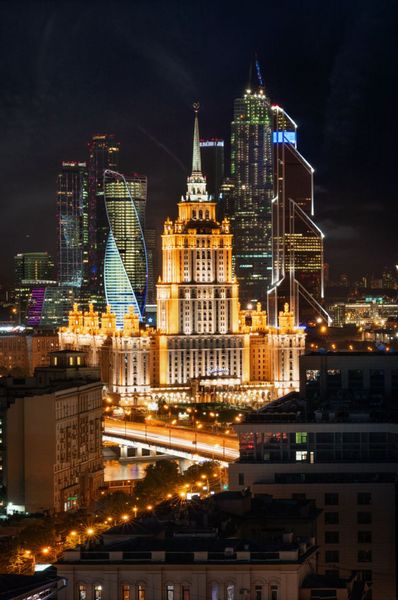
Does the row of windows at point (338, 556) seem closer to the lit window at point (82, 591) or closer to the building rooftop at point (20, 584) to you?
the lit window at point (82, 591)

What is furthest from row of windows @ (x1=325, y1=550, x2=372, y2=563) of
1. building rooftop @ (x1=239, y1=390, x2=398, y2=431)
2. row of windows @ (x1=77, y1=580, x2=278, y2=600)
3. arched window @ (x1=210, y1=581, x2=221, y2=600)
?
arched window @ (x1=210, y1=581, x2=221, y2=600)

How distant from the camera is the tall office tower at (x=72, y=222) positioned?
16762cm

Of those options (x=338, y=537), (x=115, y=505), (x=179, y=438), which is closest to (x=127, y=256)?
(x=179, y=438)

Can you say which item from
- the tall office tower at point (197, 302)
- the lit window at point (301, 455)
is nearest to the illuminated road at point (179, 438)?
the tall office tower at point (197, 302)

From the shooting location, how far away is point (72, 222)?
17088 cm

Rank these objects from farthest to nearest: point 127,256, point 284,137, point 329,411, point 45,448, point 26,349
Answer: point 127,256 < point 26,349 < point 284,137 < point 45,448 < point 329,411

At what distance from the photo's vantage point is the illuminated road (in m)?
71.6

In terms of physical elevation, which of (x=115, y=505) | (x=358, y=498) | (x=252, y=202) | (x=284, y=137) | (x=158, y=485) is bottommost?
(x=115, y=505)

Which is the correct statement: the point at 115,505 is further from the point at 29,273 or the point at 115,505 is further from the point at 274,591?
the point at 29,273

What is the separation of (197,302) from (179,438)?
33.9 meters

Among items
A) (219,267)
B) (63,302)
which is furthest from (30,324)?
(219,267)

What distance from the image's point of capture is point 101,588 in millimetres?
26484

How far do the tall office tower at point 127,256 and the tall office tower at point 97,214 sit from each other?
3.44 m

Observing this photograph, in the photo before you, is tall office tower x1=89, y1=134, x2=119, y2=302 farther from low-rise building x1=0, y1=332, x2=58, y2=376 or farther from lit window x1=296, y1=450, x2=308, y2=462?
lit window x1=296, y1=450, x2=308, y2=462
